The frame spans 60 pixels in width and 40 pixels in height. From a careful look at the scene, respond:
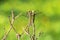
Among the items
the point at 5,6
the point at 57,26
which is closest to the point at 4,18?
the point at 5,6

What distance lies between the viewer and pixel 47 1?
11.9 ft

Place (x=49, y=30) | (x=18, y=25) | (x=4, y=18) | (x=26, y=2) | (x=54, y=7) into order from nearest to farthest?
(x=18, y=25) → (x=49, y=30) → (x=4, y=18) → (x=54, y=7) → (x=26, y=2)

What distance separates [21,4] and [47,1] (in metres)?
0.39

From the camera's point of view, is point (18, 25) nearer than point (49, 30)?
Yes

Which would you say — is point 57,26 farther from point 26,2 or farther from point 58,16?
point 26,2

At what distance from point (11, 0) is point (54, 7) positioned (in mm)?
751

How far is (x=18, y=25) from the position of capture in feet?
8.62

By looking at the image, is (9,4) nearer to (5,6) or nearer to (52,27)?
(5,6)

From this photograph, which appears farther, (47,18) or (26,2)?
(26,2)

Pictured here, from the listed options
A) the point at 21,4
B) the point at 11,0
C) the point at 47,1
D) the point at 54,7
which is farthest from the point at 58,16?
the point at 11,0

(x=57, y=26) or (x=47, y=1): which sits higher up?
(x=47, y=1)

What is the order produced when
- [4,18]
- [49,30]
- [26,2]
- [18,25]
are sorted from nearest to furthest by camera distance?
[18,25]
[49,30]
[4,18]
[26,2]

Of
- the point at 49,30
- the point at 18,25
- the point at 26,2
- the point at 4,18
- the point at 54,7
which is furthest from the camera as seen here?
the point at 26,2

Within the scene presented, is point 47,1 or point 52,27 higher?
point 47,1
